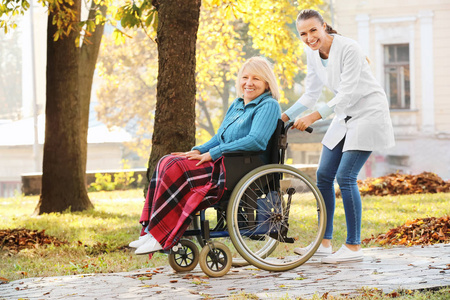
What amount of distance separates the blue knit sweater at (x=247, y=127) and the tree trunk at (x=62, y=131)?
5.65 m

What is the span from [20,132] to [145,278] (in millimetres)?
32774

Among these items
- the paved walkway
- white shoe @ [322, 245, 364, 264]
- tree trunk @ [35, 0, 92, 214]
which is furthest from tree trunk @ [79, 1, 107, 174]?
white shoe @ [322, 245, 364, 264]

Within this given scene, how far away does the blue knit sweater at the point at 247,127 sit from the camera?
4172 mm

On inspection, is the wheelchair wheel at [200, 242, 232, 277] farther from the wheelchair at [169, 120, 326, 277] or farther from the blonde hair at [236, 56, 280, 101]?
the blonde hair at [236, 56, 280, 101]

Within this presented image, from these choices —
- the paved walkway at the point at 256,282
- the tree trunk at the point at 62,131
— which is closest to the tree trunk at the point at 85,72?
the tree trunk at the point at 62,131

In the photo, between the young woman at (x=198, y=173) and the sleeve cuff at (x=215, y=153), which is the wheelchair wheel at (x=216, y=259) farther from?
the sleeve cuff at (x=215, y=153)

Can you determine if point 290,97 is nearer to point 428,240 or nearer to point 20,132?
point 20,132

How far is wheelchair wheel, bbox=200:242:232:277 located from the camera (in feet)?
13.5

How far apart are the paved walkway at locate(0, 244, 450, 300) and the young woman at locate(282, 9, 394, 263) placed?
298 mm

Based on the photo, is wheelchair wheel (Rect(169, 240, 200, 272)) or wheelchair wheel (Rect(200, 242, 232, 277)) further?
wheelchair wheel (Rect(169, 240, 200, 272))

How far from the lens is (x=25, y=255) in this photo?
6.15 metres

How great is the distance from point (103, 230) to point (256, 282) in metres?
4.12

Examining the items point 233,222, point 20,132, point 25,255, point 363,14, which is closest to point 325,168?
point 233,222

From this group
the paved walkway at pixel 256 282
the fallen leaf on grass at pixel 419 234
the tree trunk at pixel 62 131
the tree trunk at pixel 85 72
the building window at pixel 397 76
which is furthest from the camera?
the building window at pixel 397 76
